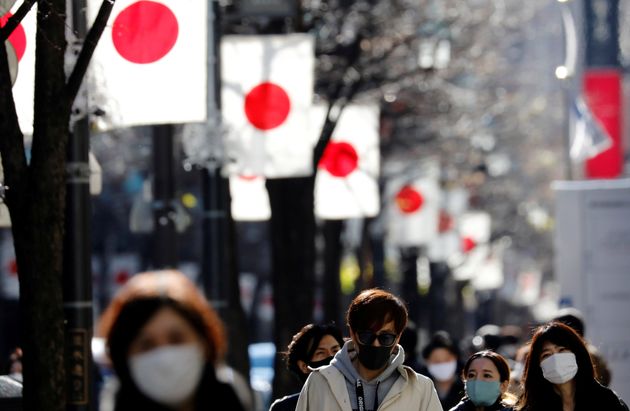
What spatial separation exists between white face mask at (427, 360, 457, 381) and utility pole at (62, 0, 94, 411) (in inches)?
111

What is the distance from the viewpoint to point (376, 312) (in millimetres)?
7434

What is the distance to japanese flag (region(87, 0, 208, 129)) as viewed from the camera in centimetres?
1077

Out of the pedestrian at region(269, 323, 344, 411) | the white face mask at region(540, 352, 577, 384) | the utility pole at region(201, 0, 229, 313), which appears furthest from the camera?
the utility pole at region(201, 0, 229, 313)

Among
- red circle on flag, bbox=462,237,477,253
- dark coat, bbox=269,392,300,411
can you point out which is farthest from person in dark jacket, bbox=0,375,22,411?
red circle on flag, bbox=462,237,477,253

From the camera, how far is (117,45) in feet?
35.4

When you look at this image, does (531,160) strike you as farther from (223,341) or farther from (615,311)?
(223,341)

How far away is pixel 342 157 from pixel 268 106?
5.21 m

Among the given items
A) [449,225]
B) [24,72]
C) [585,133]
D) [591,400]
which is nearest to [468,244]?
[449,225]

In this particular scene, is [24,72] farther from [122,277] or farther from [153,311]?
[122,277]

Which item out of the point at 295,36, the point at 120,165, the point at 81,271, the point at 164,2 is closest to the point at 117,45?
the point at 164,2

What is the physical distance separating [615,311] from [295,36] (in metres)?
5.47

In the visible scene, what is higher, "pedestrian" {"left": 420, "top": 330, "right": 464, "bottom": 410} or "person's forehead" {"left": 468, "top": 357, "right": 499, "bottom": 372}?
"person's forehead" {"left": 468, "top": 357, "right": 499, "bottom": 372}

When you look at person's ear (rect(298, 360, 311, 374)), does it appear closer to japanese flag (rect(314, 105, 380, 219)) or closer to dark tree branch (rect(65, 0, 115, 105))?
dark tree branch (rect(65, 0, 115, 105))

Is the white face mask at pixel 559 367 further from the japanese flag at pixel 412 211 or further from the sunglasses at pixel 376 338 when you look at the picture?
the japanese flag at pixel 412 211
